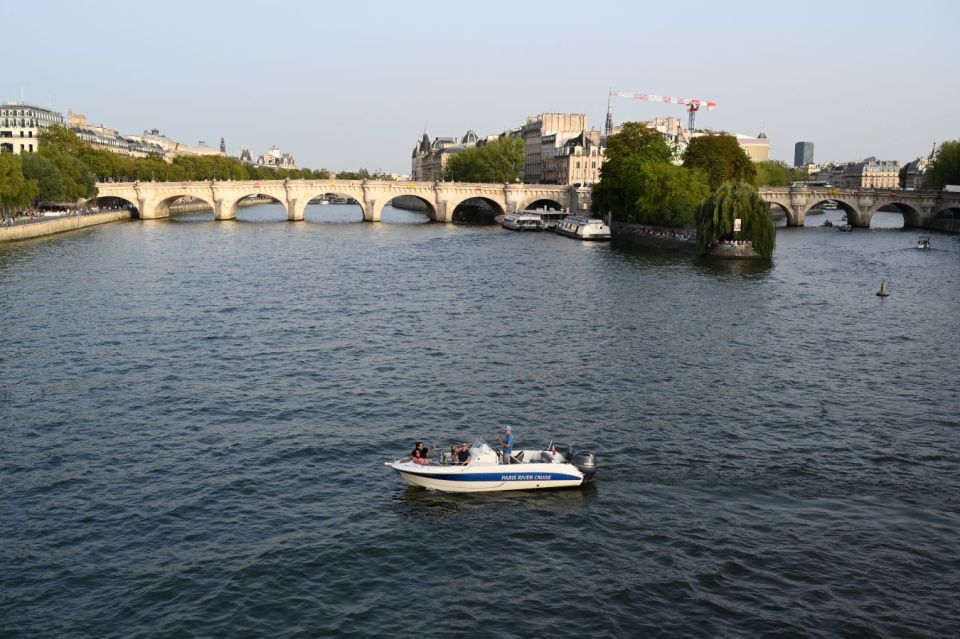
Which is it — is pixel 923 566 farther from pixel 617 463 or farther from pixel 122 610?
pixel 122 610

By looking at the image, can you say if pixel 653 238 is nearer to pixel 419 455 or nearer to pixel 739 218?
pixel 739 218

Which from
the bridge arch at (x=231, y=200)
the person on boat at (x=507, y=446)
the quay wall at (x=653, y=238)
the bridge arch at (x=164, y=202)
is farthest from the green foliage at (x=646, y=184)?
the person on boat at (x=507, y=446)

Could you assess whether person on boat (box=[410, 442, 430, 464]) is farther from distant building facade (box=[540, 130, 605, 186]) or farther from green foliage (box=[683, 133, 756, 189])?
distant building facade (box=[540, 130, 605, 186])

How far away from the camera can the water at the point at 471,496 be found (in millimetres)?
20078

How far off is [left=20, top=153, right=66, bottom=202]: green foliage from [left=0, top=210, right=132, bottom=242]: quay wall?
4509mm

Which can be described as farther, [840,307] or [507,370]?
[840,307]

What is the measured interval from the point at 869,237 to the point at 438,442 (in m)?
100

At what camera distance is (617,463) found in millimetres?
28094

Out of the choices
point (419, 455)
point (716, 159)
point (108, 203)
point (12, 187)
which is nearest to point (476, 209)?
point (108, 203)

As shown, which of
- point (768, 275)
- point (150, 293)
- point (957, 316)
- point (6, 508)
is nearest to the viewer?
point (6, 508)

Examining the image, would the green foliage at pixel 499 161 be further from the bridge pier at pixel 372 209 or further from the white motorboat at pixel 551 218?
the bridge pier at pixel 372 209

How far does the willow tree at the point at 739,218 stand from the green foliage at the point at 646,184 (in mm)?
12808

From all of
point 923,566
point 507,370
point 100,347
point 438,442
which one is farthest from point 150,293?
point 923,566

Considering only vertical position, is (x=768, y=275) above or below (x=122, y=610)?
above
